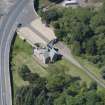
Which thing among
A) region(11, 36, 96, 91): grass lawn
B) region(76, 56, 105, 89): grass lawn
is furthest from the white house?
region(76, 56, 105, 89): grass lawn

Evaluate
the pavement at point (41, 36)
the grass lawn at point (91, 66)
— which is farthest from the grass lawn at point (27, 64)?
the grass lawn at point (91, 66)

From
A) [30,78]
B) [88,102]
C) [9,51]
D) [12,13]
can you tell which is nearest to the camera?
[88,102]

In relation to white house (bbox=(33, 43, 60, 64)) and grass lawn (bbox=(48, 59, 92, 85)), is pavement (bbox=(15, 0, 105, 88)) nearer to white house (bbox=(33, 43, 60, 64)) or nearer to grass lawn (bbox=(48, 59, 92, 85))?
grass lawn (bbox=(48, 59, 92, 85))

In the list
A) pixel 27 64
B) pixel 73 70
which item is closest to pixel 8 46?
pixel 27 64

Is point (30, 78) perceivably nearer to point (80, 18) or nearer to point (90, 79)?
point (90, 79)

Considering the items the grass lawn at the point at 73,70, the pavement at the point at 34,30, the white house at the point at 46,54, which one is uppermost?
the pavement at the point at 34,30

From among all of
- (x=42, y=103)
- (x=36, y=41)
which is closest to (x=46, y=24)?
(x=36, y=41)

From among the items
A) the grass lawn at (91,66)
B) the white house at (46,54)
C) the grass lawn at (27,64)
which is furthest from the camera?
the white house at (46,54)

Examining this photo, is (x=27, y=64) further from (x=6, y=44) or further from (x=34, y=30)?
(x=34, y=30)

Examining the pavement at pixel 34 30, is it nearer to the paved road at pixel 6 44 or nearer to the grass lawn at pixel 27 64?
the grass lawn at pixel 27 64
